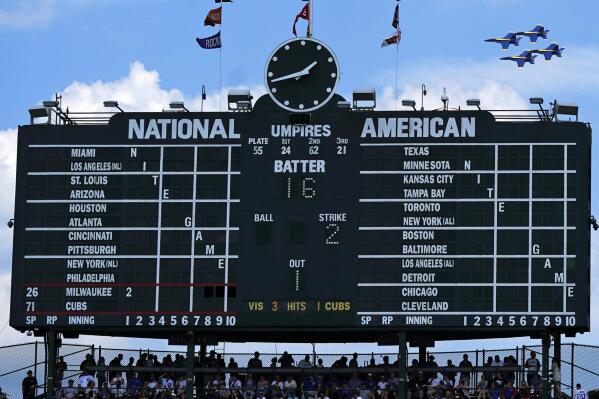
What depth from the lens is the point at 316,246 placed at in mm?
42250

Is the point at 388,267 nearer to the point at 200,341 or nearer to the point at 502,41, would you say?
the point at 200,341

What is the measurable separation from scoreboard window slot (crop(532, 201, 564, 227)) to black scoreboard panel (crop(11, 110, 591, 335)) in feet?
A: 0.08

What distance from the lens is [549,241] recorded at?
4181 cm

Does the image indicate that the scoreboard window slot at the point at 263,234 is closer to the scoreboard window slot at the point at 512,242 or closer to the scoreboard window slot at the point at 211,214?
the scoreboard window slot at the point at 211,214

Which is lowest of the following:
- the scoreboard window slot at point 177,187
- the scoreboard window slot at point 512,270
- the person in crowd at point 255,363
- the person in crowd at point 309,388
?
the person in crowd at point 309,388

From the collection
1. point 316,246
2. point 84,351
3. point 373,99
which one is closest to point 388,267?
point 316,246

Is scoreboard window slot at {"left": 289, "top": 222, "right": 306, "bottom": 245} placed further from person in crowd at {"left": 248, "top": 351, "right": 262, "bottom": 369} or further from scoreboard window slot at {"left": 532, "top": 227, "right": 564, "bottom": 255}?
scoreboard window slot at {"left": 532, "top": 227, "right": 564, "bottom": 255}

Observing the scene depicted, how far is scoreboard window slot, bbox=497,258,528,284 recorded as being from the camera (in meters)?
41.8

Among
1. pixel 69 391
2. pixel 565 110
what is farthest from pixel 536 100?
pixel 69 391

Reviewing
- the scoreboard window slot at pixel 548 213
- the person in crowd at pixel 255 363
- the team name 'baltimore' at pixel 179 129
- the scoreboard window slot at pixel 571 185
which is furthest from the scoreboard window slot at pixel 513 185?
the person in crowd at pixel 255 363

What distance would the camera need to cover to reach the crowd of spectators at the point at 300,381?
144 feet

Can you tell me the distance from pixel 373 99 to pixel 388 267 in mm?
4530

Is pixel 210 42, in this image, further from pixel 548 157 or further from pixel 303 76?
pixel 548 157

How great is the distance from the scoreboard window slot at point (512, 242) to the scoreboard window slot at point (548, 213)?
465 millimetres
